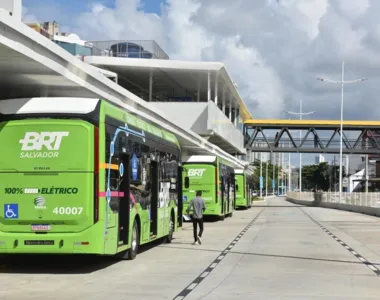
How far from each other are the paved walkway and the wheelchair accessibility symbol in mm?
1205

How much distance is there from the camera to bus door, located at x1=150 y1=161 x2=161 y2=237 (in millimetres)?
18453

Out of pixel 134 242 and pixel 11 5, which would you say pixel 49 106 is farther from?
pixel 11 5

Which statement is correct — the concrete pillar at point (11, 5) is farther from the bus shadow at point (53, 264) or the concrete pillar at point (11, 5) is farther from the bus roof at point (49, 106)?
the bus roof at point (49, 106)

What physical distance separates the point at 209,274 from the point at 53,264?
3.93m

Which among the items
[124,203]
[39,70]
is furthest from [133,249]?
[39,70]

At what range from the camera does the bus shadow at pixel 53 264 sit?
14.0 meters

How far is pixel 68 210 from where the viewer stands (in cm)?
1309

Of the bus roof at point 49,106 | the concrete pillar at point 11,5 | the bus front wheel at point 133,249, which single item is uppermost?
the concrete pillar at point 11,5

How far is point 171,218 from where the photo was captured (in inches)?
864

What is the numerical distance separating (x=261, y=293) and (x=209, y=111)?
35044 millimetres

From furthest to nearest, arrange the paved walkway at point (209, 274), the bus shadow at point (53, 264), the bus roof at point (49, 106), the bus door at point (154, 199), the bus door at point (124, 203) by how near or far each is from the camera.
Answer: the bus door at point (154, 199) < the bus door at point (124, 203) < the bus shadow at point (53, 264) < the bus roof at point (49, 106) < the paved walkway at point (209, 274)

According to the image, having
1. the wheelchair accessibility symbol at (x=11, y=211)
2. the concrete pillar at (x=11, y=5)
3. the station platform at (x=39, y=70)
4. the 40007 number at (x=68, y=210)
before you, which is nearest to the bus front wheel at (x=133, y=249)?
the 40007 number at (x=68, y=210)

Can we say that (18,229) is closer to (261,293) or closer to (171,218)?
(261,293)

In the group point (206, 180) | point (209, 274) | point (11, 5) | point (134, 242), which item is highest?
point (11, 5)
